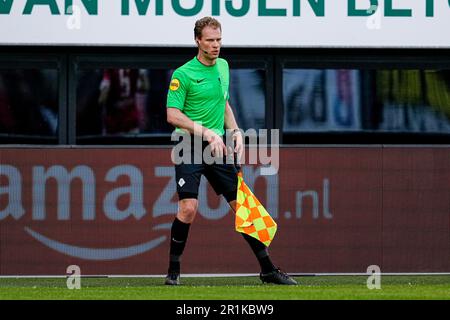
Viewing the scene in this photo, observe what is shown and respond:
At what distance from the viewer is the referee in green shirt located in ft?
36.2

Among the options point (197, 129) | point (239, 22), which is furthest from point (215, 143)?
point (239, 22)

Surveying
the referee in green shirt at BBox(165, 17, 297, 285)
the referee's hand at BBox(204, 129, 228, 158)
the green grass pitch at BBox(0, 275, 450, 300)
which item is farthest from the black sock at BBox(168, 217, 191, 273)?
the referee's hand at BBox(204, 129, 228, 158)

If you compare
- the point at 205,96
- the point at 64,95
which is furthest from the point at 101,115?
the point at 205,96

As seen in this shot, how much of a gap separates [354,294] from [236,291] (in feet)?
2.92

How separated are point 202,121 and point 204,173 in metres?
0.39

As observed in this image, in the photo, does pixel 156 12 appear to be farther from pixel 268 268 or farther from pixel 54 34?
pixel 268 268

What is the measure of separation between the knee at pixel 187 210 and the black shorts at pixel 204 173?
0.14ft

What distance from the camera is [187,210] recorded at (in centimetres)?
1110

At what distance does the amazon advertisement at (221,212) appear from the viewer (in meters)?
13.8

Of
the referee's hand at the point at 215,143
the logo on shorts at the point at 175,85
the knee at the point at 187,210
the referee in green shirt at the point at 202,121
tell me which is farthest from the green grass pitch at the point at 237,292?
the logo on shorts at the point at 175,85

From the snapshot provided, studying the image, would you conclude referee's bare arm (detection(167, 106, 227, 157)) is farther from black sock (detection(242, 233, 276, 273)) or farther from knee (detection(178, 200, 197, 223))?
black sock (detection(242, 233, 276, 273))

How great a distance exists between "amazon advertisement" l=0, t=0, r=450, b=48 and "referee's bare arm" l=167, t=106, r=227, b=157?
3.14 metres

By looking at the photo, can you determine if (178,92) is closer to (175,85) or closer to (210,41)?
(175,85)

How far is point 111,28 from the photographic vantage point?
14078 millimetres
